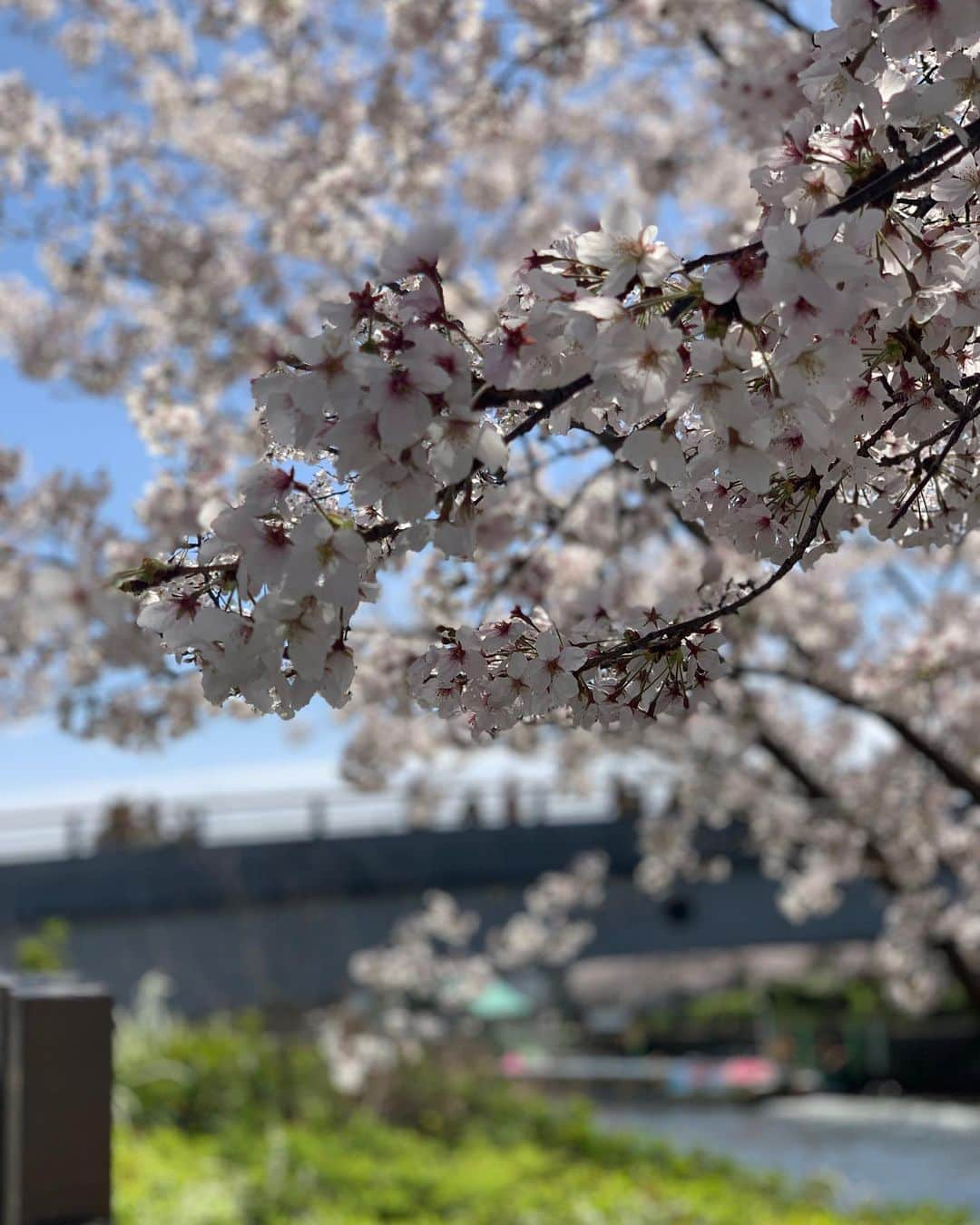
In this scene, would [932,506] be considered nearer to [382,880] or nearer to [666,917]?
[382,880]

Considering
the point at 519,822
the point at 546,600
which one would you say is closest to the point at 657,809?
the point at 519,822

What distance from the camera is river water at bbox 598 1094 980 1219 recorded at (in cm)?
1283

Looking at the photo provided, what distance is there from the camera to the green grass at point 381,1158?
7.93 m

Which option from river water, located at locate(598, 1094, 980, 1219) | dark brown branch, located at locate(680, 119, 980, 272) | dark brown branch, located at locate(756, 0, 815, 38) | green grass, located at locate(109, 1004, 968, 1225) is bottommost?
river water, located at locate(598, 1094, 980, 1219)

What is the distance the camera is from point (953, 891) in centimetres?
1688

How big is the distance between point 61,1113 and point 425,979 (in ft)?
Result: 32.2

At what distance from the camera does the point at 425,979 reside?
44.9 feet

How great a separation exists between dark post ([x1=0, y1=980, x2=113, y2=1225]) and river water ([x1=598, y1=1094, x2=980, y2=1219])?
25.2ft

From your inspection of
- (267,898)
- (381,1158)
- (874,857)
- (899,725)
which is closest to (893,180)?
(899,725)

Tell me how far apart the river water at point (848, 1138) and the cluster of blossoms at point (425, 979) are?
6.91 feet

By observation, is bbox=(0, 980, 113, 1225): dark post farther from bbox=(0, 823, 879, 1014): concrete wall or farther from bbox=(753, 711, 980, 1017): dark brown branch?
bbox=(0, 823, 879, 1014): concrete wall

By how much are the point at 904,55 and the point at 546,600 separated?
2821mm

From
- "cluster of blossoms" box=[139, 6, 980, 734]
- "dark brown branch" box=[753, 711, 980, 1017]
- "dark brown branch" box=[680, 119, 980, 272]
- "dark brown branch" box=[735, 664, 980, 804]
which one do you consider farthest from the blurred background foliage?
"dark brown branch" box=[680, 119, 980, 272]

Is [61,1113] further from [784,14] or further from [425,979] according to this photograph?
[425,979]
